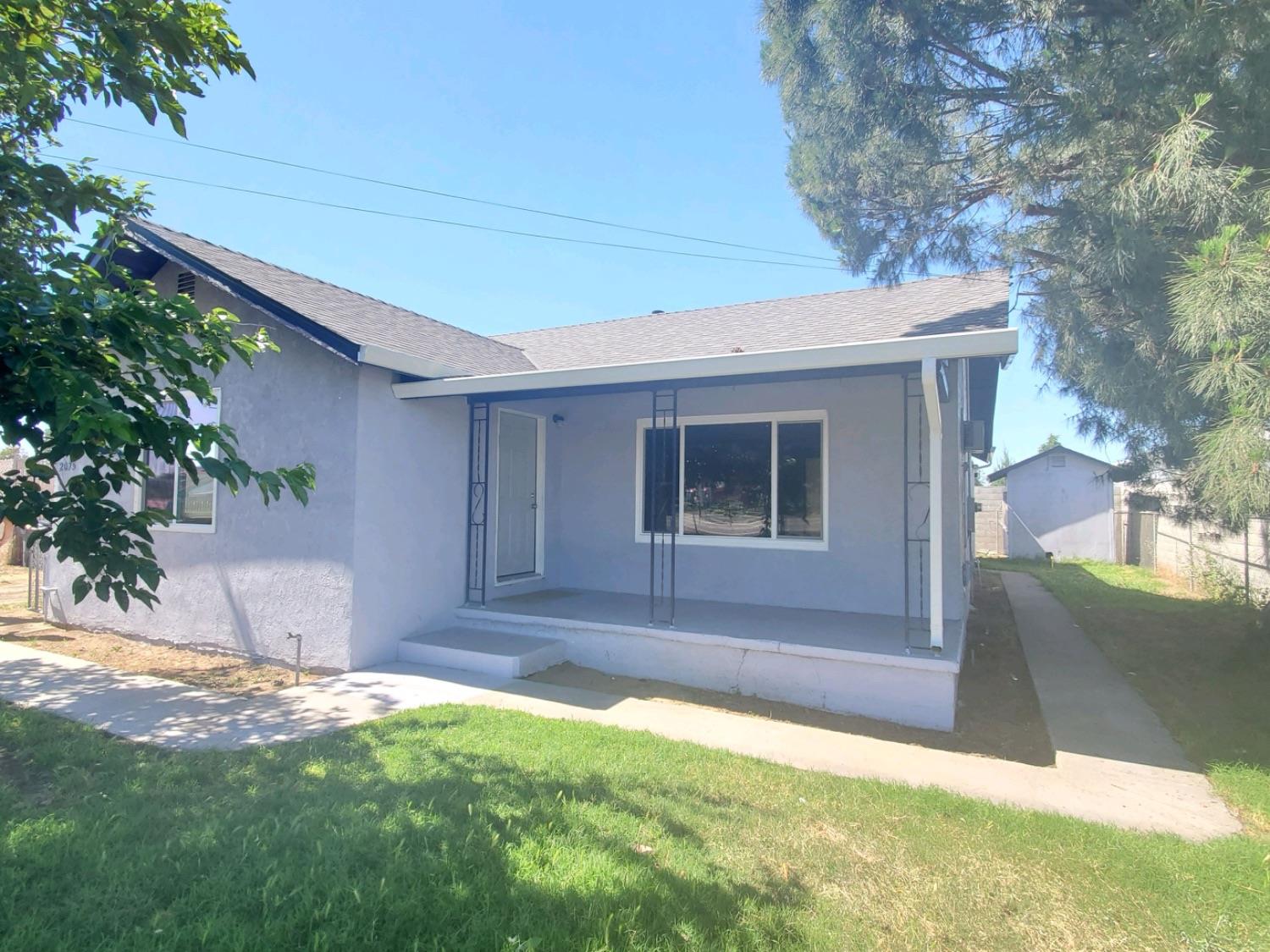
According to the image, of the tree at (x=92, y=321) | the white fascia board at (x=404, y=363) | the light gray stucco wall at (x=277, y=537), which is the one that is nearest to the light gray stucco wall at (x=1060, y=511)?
the white fascia board at (x=404, y=363)

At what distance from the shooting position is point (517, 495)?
8641 mm

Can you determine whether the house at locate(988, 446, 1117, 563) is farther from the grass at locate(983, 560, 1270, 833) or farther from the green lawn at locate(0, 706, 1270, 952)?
the green lawn at locate(0, 706, 1270, 952)

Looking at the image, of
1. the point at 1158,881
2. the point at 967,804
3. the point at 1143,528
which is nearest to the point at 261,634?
the point at 967,804

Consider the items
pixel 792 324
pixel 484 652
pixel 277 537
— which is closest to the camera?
pixel 484 652

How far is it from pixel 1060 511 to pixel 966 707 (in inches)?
769

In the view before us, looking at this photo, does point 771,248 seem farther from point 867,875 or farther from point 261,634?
point 867,875

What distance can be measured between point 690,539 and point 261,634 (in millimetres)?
4680

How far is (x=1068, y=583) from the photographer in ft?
46.4

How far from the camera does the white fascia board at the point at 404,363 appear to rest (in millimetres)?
6184

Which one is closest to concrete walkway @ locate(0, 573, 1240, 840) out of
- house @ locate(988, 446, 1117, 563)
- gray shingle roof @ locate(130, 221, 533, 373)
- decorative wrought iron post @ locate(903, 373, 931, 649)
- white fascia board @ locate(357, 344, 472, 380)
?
decorative wrought iron post @ locate(903, 373, 931, 649)

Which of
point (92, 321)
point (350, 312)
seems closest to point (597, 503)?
point (350, 312)

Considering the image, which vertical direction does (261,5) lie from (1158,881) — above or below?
above

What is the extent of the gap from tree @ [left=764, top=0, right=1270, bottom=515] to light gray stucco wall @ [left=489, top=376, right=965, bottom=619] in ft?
5.11

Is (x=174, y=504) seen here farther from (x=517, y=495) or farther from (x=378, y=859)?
(x=378, y=859)
